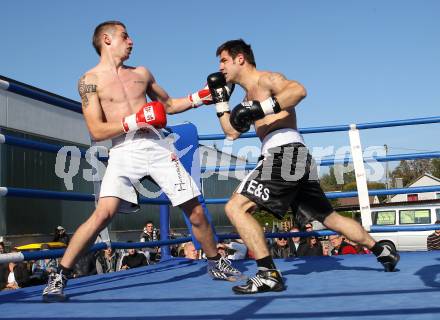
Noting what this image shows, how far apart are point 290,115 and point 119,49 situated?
104cm

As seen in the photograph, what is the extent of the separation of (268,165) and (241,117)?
347 millimetres

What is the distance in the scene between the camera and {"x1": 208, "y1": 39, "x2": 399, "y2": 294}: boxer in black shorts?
283 cm

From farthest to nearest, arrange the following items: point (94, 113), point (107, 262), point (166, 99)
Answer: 1. point (107, 262)
2. point (166, 99)
3. point (94, 113)

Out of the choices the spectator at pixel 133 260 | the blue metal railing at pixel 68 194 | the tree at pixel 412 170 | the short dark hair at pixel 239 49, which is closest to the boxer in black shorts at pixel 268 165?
the short dark hair at pixel 239 49

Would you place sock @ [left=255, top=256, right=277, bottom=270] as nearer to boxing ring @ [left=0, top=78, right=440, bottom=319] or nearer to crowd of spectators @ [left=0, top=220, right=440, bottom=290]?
boxing ring @ [left=0, top=78, right=440, bottom=319]

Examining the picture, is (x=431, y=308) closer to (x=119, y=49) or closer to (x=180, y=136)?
(x=119, y=49)

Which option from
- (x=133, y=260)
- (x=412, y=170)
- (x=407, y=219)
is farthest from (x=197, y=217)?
(x=412, y=170)

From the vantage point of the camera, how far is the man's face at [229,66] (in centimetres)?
318

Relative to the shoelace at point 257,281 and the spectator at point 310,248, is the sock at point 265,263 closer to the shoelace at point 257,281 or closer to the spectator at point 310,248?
the shoelace at point 257,281

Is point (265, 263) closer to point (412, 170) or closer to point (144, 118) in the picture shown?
point (144, 118)

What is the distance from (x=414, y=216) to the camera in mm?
11969

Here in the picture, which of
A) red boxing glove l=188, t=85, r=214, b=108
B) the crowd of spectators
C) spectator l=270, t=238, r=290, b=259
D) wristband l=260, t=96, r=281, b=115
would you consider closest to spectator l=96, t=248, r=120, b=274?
the crowd of spectators

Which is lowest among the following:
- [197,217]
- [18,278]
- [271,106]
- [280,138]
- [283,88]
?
[18,278]

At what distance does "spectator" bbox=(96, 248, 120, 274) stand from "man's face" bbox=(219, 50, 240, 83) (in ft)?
16.9
